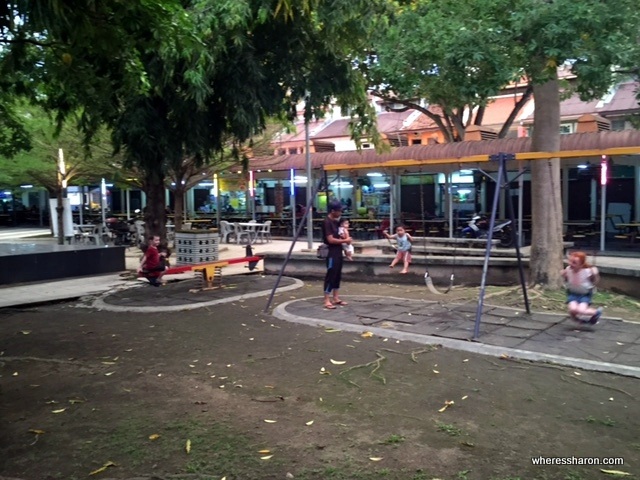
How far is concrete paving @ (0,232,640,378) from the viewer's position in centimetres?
636

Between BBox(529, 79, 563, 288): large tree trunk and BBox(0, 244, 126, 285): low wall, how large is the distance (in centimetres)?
998

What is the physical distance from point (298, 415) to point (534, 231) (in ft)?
20.8

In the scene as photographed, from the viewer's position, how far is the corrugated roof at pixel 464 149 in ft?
53.7

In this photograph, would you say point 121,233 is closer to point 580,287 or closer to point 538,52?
point 538,52

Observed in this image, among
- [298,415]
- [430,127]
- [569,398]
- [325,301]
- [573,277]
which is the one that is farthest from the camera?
[430,127]

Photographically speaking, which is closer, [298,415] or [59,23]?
[298,415]

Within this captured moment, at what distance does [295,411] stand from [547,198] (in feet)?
21.1

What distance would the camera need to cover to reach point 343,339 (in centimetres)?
711

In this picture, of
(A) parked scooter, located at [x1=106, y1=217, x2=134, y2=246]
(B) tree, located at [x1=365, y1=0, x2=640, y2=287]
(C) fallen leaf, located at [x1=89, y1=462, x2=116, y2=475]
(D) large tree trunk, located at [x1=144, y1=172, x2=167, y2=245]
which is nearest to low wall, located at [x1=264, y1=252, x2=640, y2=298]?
(B) tree, located at [x1=365, y1=0, x2=640, y2=287]

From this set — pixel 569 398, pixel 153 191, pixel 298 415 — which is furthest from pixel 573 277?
pixel 153 191

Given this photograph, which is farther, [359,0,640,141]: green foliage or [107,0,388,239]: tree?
[107,0,388,239]: tree

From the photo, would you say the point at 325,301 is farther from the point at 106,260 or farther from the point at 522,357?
the point at 106,260

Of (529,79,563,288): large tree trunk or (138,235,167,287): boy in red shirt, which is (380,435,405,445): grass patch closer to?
(529,79,563,288): large tree trunk

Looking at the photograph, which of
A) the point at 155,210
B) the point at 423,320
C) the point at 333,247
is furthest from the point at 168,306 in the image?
the point at 155,210
